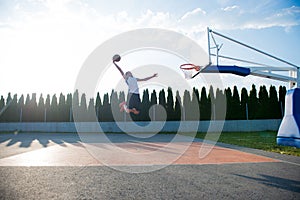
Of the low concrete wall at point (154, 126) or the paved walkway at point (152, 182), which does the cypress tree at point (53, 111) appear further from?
the paved walkway at point (152, 182)

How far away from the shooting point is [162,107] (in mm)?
23047

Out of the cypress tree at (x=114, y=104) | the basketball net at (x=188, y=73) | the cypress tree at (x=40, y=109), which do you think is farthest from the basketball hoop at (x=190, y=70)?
the cypress tree at (x=40, y=109)

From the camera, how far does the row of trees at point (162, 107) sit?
21719 mm

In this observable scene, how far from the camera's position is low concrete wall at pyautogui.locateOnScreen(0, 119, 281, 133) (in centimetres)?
1978

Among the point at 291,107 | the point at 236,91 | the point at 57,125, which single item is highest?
the point at 236,91

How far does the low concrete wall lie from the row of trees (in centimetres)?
99

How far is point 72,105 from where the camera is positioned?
2547cm

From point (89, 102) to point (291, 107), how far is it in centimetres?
A: 2107

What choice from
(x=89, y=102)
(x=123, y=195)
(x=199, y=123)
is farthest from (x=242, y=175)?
(x=89, y=102)

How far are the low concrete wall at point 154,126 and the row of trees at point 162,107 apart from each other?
3.24 ft

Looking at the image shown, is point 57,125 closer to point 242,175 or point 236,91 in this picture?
point 236,91

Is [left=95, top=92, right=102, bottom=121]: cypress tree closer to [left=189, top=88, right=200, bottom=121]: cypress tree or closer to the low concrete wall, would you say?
the low concrete wall

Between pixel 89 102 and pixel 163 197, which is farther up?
pixel 89 102

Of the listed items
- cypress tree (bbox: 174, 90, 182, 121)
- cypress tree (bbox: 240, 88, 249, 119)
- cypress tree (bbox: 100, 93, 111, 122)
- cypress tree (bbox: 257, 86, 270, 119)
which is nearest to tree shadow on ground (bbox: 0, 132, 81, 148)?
cypress tree (bbox: 100, 93, 111, 122)
